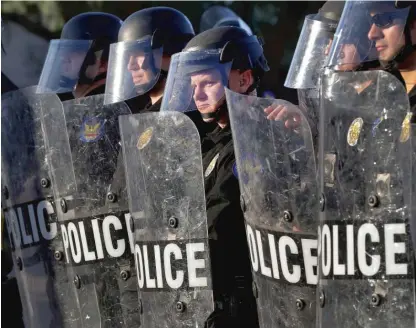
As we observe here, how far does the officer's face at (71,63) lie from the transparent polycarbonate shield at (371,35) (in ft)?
8.74

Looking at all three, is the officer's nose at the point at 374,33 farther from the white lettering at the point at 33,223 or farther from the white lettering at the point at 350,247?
the white lettering at the point at 33,223

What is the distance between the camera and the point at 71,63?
739 centimetres

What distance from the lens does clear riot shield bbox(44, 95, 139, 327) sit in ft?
20.5

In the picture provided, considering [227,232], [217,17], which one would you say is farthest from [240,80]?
[217,17]

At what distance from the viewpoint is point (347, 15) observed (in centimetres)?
499

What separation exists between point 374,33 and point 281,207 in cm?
71

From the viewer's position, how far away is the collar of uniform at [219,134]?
18.8 feet

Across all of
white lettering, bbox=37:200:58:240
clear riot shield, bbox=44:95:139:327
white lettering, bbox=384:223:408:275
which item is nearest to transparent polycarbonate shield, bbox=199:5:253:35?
clear riot shield, bbox=44:95:139:327

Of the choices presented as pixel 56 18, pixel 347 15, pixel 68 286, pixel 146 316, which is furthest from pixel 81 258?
pixel 56 18

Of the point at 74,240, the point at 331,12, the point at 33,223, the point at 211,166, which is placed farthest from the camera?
the point at 33,223

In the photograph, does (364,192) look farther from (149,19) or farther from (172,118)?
(149,19)

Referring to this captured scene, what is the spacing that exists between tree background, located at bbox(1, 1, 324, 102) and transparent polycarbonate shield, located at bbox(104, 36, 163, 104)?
846mm

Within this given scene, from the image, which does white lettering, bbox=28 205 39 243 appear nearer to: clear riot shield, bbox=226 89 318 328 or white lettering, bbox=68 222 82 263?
white lettering, bbox=68 222 82 263

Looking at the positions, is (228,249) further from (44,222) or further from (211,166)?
(44,222)
